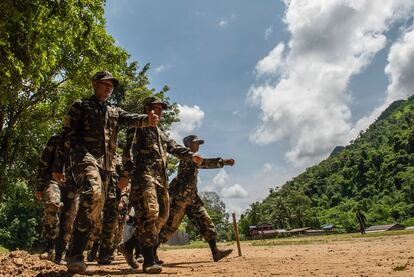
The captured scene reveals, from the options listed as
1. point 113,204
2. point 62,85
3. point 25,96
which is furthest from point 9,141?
point 113,204

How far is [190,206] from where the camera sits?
716 centimetres

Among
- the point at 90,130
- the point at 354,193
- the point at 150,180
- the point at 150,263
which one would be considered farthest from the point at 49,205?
the point at 354,193

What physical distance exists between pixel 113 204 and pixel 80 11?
12.8ft

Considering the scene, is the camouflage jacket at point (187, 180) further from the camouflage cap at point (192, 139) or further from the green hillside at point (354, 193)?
the green hillside at point (354, 193)

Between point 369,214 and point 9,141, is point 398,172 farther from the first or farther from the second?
point 9,141

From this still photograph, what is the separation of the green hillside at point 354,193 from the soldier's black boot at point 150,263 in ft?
313

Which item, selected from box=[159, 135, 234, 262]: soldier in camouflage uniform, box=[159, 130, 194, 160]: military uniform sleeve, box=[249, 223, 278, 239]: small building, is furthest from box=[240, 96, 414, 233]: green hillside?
box=[159, 130, 194, 160]: military uniform sleeve

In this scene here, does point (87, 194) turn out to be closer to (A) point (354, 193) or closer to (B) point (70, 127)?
(B) point (70, 127)

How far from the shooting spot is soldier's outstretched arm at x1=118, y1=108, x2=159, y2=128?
191 inches

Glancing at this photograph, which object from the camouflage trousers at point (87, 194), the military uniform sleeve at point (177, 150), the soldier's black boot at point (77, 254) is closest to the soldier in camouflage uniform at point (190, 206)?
the military uniform sleeve at point (177, 150)

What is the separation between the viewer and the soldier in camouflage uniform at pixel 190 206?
7027mm

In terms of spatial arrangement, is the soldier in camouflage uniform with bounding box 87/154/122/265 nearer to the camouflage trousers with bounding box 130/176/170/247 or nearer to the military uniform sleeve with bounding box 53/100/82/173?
the camouflage trousers with bounding box 130/176/170/247

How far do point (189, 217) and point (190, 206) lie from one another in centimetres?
19

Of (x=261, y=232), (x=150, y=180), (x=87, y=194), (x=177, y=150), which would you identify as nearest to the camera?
(x=87, y=194)
